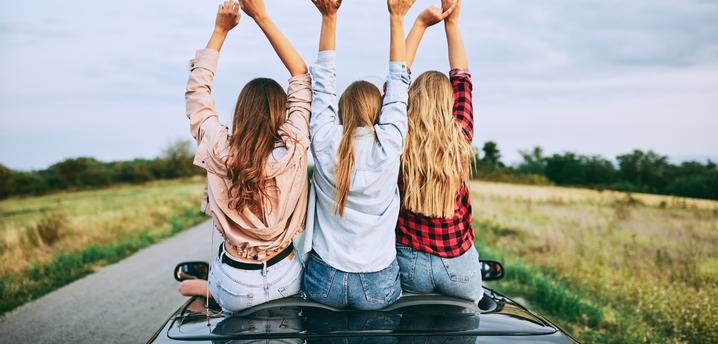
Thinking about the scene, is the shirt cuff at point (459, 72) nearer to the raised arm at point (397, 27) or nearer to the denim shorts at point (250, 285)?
the raised arm at point (397, 27)

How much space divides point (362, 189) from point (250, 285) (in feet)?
2.41

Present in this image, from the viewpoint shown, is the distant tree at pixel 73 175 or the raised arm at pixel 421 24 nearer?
the raised arm at pixel 421 24

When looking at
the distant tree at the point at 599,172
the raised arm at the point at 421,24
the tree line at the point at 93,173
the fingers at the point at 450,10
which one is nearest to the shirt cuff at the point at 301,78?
the raised arm at the point at 421,24

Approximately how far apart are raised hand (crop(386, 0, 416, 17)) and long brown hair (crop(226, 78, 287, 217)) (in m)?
0.78

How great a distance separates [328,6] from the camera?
3.07 meters

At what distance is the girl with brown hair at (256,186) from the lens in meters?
2.71

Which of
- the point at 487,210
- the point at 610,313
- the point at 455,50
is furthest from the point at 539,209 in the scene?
the point at 455,50

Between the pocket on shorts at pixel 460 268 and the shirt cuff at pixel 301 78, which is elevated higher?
the shirt cuff at pixel 301 78

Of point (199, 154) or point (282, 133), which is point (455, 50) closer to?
point (282, 133)

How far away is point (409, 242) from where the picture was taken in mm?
3096

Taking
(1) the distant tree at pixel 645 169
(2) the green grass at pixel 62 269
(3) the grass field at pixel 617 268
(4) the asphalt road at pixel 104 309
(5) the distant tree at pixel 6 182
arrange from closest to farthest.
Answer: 1. (4) the asphalt road at pixel 104 309
2. (3) the grass field at pixel 617 268
3. (2) the green grass at pixel 62 269
4. (1) the distant tree at pixel 645 169
5. (5) the distant tree at pixel 6 182

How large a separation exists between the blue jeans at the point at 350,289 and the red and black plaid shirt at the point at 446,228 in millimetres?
365

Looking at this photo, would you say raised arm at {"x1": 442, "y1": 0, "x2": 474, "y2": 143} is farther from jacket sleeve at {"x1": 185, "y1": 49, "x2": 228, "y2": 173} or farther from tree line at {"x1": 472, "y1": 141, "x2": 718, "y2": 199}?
tree line at {"x1": 472, "y1": 141, "x2": 718, "y2": 199}

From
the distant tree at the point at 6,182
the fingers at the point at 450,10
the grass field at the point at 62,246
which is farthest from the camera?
the distant tree at the point at 6,182
